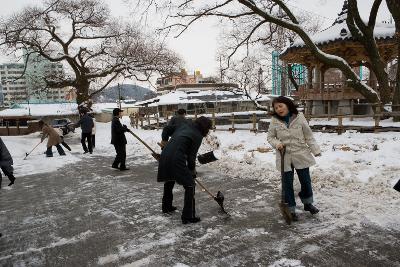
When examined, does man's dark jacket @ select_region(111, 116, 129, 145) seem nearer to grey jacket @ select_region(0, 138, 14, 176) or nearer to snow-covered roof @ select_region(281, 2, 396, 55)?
grey jacket @ select_region(0, 138, 14, 176)

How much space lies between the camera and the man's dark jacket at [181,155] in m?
4.47

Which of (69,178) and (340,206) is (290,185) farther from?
(69,178)

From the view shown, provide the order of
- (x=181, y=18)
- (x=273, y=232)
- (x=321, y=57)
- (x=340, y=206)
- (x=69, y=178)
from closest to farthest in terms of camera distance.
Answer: (x=273, y=232) < (x=340, y=206) < (x=69, y=178) < (x=321, y=57) < (x=181, y=18)

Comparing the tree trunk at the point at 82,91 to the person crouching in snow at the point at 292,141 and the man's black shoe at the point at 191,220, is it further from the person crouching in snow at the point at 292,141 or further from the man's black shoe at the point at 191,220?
the person crouching in snow at the point at 292,141

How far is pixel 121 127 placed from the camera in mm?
9117

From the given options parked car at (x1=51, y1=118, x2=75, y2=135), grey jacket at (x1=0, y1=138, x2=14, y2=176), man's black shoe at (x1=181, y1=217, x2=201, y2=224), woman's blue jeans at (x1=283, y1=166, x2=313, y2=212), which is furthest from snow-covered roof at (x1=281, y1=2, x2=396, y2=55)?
parked car at (x1=51, y1=118, x2=75, y2=135)

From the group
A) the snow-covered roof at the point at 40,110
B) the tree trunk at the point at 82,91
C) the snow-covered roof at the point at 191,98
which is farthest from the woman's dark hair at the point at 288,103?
the snow-covered roof at the point at 40,110

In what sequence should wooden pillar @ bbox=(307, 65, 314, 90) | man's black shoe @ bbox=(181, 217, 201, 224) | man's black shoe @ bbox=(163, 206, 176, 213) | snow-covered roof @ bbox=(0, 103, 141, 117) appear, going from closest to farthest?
man's black shoe @ bbox=(181, 217, 201, 224) → man's black shoe @ bbox=(163, 206, 176, 213) → wooden pillar @ bbox=(307, 65, 314, 90) → snow-covered roof @ bbox=(0, 103, 141, 117)

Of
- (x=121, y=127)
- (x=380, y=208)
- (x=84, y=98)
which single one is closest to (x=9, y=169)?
(x=121, y=127)

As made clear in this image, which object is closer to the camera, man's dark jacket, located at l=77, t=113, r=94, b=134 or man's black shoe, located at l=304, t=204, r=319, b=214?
man's black shoe, located at l=304, t=204, r=319, b=214

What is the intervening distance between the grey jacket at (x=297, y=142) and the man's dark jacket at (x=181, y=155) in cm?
112

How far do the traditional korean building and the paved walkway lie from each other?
10.2 metres

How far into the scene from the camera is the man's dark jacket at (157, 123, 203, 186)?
14.7 ft

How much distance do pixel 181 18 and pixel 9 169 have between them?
1052 cm
